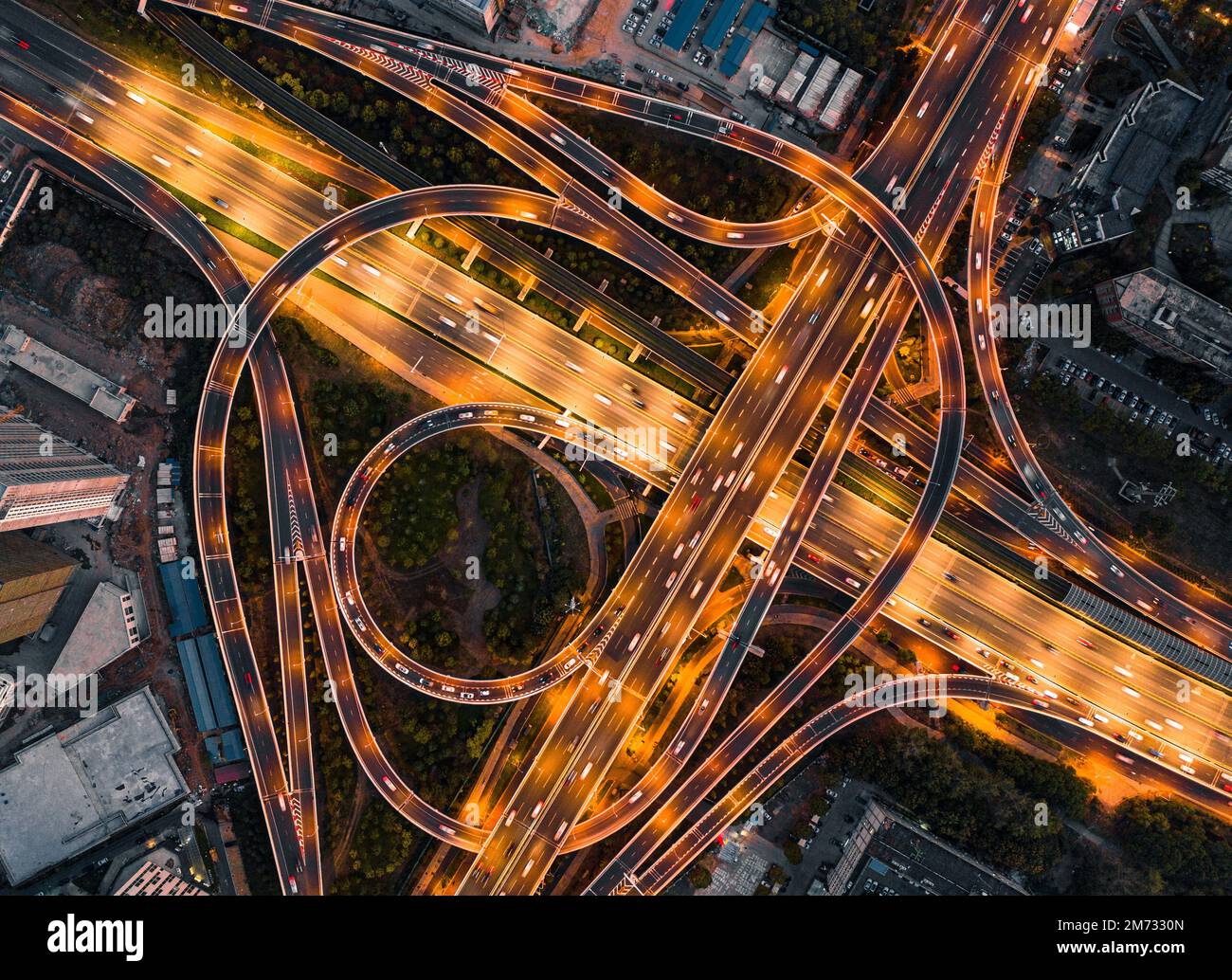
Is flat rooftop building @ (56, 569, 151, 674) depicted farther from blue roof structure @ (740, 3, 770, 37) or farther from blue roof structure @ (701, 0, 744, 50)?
blue roof structure @ (740, 3, 770, 37)

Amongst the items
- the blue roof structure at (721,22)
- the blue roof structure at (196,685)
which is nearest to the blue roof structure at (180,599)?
the blue roof structure at (196,685)

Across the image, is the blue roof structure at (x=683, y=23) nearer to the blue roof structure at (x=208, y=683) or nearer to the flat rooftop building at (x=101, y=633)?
the blue roof structure at (x=208, y=683)

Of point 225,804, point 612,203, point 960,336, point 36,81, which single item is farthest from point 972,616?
point 36,81

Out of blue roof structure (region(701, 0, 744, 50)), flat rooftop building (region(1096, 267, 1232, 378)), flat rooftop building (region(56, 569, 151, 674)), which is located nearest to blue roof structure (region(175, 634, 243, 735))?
flat rooftop building (region(56, 569, 151, 674))

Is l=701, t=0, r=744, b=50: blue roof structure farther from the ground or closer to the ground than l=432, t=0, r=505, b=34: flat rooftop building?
farther from the ground

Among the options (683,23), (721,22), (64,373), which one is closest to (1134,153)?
(721,22)

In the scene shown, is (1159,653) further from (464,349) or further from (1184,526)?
(464,349)
